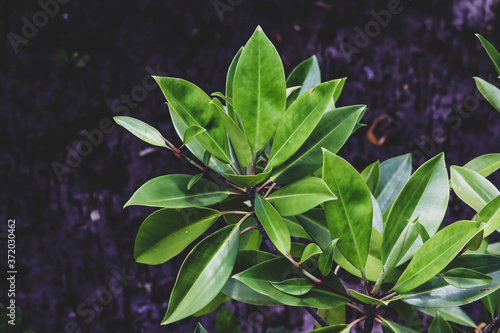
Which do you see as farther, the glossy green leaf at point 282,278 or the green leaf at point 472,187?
the green leaf at point 472,187

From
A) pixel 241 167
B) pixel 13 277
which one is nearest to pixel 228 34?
pixel 13 277

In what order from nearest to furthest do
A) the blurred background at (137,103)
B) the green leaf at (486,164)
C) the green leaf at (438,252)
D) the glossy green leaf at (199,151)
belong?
the green leaf at (438,252) < the glossy green leaf at (199,151) < the green leaf at (486,164) < the blurred background at (137,103)

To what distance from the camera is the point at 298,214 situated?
28.9 inches

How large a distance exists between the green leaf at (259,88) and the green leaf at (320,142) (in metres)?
0.07

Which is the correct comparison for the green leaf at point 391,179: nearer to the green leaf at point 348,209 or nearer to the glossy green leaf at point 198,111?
the green leaf at point 348,209

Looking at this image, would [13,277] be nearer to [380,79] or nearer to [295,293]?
[295,293]

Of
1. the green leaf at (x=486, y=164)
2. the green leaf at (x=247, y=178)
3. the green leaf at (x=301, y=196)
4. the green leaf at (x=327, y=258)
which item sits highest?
the green leaf at (x=247, y=178)

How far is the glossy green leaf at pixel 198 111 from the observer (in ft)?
2.36

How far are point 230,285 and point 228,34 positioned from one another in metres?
2.23

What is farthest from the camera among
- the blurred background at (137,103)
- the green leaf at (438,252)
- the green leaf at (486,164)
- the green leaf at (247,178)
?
the blurred background at (137,103)

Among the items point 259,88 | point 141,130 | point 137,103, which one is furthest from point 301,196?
point 137,103

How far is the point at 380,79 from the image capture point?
8.59 ft

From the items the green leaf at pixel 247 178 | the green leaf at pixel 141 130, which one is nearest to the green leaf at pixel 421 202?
the green leaf at pixel 247 178

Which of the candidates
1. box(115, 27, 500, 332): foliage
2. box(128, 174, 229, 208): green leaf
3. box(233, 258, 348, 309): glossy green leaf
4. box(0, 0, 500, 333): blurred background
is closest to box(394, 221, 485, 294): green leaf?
box(115, 27, 500, 332): foliage
